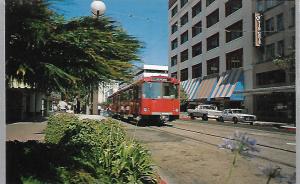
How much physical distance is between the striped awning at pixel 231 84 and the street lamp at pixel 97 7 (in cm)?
110

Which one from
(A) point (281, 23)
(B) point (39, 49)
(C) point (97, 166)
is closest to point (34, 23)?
(B) point (39, 49)

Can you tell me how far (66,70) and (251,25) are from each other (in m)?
1.56

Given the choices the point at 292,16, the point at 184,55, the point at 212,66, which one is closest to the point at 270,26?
the point at 292,16

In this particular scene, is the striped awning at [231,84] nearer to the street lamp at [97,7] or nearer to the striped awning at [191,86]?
the striped awning at [191,86]

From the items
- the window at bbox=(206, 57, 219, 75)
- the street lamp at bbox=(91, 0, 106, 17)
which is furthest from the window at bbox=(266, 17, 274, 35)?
the street lamp at bbox=(91, 0, 106, 17)

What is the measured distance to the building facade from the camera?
2.78 metres

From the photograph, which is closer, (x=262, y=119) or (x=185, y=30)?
(x=262, y=119)

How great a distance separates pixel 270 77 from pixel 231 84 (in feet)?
0.94

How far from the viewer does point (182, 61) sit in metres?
3.35

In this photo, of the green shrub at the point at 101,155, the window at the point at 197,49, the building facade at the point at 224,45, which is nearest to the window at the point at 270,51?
the building facade at the point at 224,45

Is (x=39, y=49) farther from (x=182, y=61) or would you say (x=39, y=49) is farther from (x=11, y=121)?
(x=182, y=61)

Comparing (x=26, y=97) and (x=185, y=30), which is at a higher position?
(x=185, y=30)

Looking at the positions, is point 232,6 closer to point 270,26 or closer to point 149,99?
point 270,26

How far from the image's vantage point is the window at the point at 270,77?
2830 mm
